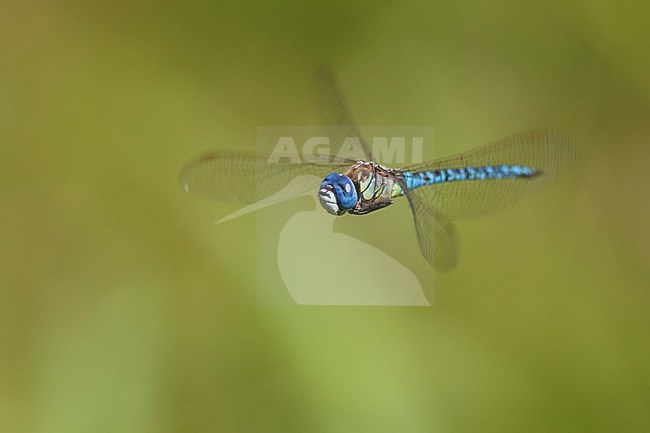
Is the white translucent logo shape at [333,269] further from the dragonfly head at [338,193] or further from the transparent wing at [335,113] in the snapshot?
the dragonfly head at [338,193]

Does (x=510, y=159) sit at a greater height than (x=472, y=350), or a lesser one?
greater

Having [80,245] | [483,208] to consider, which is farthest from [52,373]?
[483,208]

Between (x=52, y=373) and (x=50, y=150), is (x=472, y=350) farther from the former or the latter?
(x=50, y=150)

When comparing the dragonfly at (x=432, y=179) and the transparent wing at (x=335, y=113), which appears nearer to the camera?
the dragonfly at (x=432, y=179)

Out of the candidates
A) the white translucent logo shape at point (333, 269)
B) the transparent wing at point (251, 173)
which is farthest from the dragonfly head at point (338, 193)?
the white translucent logo shape at point (333, 269)

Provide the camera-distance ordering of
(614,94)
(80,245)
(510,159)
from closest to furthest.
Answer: (510,159) → (614,94) → (80,245)

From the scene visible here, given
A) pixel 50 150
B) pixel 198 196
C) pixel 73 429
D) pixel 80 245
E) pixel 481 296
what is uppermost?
pixel 50 150
